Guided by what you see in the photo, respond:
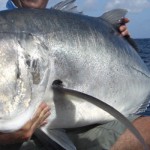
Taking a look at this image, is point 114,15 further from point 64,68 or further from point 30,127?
point 30,127

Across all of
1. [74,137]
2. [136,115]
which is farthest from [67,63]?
[136,115]

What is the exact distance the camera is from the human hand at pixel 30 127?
9.32 ft

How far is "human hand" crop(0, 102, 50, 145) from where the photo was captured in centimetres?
284

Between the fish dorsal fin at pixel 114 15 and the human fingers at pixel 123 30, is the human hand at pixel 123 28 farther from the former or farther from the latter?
the fish dorsal fin at pixel 114 15

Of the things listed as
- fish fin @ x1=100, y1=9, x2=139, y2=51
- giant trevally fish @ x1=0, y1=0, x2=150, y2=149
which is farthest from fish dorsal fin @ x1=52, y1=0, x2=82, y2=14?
fish fin @ x1=100, y1=9, x2=139, y2=51

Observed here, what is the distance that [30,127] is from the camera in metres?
2.90

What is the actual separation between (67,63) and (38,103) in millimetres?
396

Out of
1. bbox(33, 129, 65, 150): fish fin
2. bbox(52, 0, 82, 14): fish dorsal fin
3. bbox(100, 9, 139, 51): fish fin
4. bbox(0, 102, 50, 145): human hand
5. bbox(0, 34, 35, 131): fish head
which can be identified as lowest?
bbox(33, 129, 65, 150): fish fin

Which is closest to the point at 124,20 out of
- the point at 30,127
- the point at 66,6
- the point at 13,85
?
the point at 66,6

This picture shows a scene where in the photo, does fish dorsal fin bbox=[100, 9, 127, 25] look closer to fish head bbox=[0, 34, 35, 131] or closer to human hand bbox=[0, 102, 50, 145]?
human hand bbox=[0, 102, 50, 145]

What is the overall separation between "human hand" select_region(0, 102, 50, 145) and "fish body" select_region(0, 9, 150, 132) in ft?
0.22

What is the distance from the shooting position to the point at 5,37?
8.65 feet

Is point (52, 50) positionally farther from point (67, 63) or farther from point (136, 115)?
point (136, 115)

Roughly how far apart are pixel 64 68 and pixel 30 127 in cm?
48
